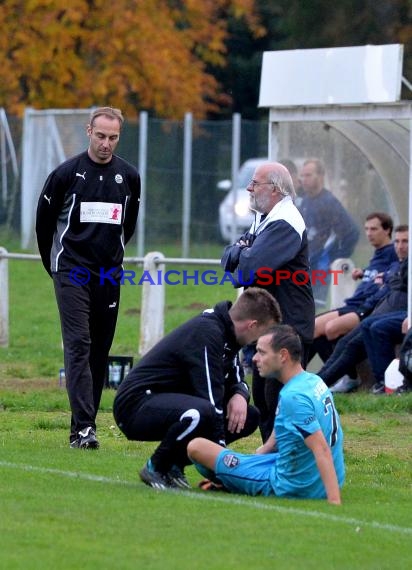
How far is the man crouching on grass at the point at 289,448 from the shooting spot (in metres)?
7.45

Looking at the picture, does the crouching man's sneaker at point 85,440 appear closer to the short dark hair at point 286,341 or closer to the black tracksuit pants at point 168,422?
the black tracksuit pants at point 168,422

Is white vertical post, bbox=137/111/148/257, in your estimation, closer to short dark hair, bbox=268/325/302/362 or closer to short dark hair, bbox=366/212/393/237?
short dark hair, bbox=366/212/393/237

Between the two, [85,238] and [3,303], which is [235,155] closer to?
[3,303]

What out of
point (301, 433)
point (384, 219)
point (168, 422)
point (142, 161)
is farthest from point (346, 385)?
point (142, 161)

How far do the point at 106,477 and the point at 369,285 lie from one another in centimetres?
615

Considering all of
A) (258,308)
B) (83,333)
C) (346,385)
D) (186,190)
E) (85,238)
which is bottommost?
(346,385)

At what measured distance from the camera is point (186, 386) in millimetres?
8117

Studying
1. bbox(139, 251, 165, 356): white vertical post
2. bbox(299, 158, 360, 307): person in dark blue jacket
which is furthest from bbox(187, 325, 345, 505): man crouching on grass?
bbox(139, 251, 165, 356): white vertical post

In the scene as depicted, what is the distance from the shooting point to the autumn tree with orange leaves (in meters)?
31.5

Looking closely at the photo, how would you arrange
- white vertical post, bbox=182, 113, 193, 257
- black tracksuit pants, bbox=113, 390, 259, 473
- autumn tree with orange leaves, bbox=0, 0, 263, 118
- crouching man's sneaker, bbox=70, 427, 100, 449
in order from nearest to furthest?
black tracksuit pants, bbox=113, 390, 259, 473
crouching man's sneaker, bbox=70, 427, 100, 449
white vertical post, bbox=182, 113, 193, 257
autumn tree with orange leaves, bbox=0, 0, 263, 118

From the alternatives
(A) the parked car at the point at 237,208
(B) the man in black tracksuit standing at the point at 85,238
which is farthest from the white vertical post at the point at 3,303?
(A) the parked car at the point at 237,208

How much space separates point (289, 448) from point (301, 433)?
178 mm

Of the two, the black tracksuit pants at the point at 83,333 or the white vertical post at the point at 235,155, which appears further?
the white vertical post at the point at 235,155

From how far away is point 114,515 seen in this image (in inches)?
278
